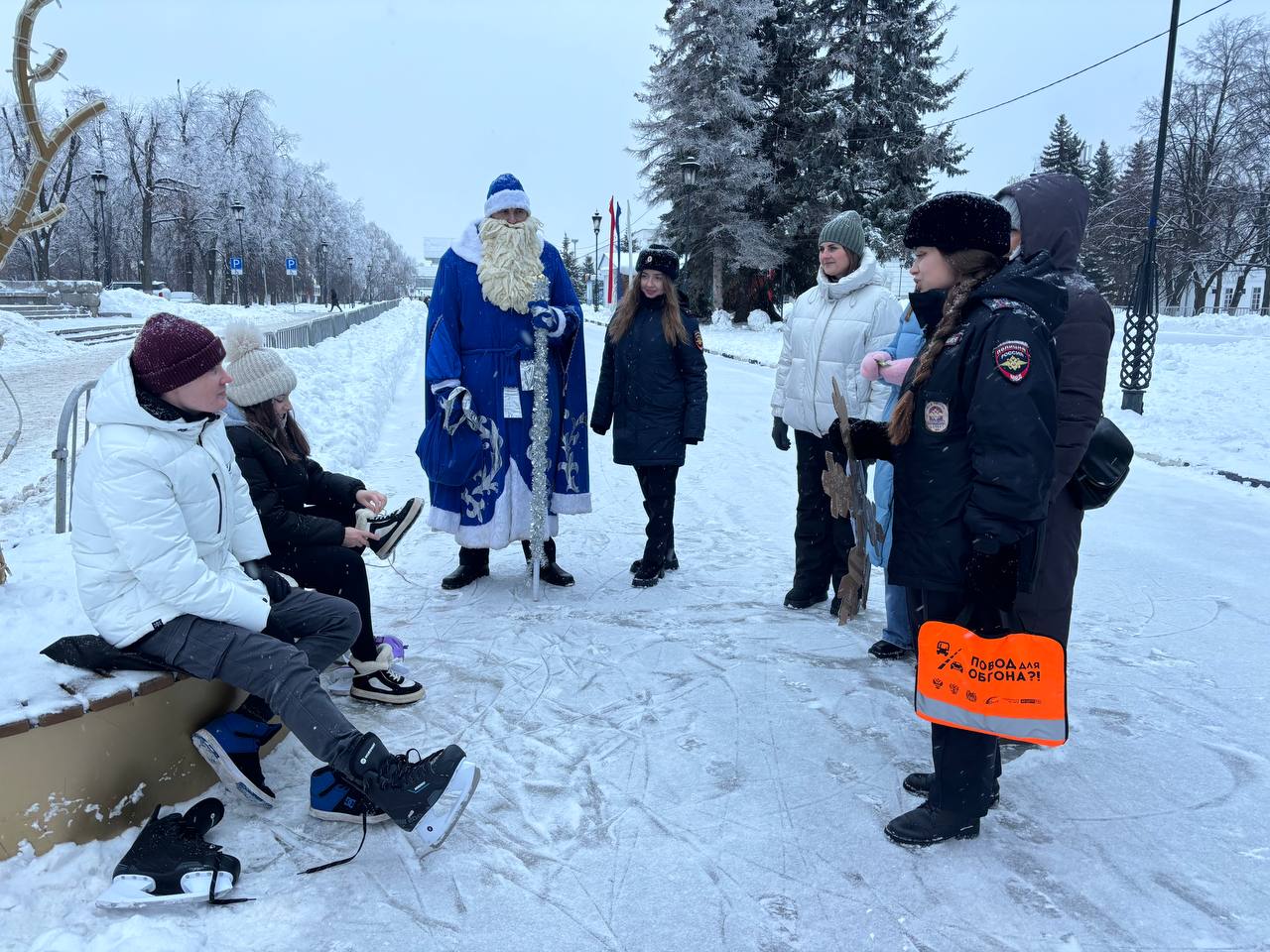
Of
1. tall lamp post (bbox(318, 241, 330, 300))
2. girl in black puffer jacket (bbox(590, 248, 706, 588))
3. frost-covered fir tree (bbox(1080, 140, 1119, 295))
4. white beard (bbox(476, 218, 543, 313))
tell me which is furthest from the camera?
tall lamp post (bbox(318, 241, 330, 300))

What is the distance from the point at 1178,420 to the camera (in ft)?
35.8

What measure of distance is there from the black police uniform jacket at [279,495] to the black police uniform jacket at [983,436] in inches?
90.3

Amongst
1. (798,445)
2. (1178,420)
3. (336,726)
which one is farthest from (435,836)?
(1178,420)

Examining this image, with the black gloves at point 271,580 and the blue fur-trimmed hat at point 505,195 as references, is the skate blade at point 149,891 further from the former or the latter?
the blue fur-trimmed hat at point 505,195

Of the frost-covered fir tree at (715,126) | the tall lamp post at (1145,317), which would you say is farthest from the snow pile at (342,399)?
the frost-covered fir tree at (715,126)

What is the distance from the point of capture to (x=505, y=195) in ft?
15.6

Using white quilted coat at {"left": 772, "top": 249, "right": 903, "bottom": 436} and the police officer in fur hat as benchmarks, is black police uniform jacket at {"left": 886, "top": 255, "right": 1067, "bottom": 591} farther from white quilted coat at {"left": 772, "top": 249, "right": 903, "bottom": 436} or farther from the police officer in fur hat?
white quilted coat at {"left": 772, "top": 249, "right": 903, "bottom": 436}

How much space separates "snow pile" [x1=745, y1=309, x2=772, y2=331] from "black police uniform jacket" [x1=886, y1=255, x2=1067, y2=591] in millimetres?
30143

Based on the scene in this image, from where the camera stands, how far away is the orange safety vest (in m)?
2.45

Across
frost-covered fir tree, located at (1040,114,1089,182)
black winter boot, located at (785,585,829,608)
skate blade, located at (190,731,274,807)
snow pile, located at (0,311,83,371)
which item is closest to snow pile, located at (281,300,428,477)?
black winter boot, located at (785,585,829,608)

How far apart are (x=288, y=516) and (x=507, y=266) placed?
1.96m

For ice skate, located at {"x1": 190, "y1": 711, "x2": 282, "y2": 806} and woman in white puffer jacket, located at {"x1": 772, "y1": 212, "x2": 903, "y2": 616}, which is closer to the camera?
ice skate, located at {"x1": 190, "y1": 711, "x2": 282, "y2": 806}

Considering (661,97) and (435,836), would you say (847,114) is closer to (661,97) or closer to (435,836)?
(661,97)

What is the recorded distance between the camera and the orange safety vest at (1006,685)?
245 cm
